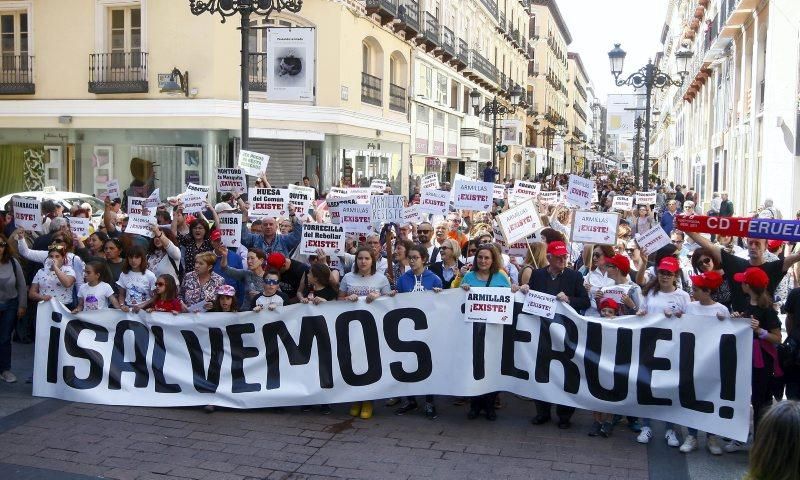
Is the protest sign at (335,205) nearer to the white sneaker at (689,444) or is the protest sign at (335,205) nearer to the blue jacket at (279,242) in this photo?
the blue jacket at (279,242)

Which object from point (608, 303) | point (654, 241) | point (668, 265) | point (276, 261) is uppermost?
point (654, 241)

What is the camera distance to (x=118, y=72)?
24.7 metres

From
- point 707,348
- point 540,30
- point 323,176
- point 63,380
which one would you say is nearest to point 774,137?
point 323,176

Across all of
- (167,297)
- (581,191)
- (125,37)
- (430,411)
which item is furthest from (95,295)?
(125,37)

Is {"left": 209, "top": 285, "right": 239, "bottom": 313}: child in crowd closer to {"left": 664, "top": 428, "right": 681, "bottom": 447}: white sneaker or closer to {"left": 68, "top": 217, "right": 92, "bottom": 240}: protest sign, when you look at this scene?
{"left": 68, "top": 217, "right": 92, "bottom": 240}: protest sign

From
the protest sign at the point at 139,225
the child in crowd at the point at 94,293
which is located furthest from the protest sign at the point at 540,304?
the protest sign at the point at 139,225

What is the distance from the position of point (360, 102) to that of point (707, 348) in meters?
21.9

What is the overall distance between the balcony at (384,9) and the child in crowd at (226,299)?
20863 millimetres

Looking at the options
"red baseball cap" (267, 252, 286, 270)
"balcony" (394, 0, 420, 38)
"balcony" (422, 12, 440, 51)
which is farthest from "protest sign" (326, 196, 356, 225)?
"balcony" (422, 12, 440, 51)

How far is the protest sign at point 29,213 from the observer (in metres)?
10.9

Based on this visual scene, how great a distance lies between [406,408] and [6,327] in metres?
4.24

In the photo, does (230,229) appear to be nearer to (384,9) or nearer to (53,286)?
(53,286)

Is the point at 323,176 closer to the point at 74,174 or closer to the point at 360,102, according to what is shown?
the point at 360,102

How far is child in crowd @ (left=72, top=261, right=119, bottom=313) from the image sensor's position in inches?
335
